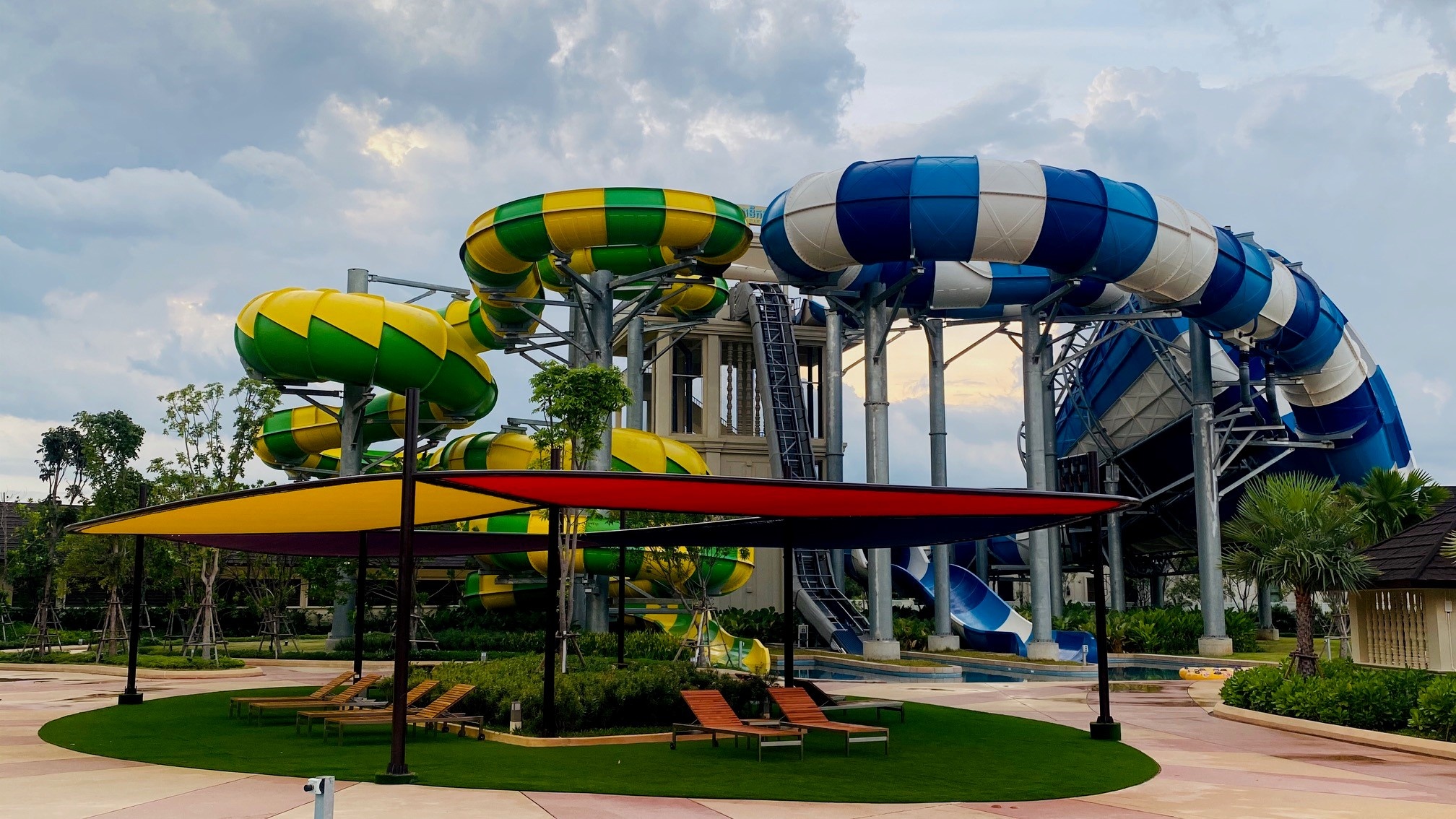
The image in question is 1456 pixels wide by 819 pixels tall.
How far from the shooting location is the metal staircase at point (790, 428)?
32.5 m

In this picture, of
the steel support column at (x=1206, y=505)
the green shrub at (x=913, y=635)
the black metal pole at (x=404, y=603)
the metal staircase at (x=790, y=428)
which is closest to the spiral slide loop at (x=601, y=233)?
the metal staircase at (x=790, y=428)

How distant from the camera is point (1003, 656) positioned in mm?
28875

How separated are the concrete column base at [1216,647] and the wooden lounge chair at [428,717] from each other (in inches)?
843

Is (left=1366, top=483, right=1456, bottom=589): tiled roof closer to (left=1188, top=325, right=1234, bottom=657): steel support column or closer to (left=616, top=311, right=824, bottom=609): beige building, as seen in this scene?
(left=1188, top=325, right=1234, bottom=657): steel support column

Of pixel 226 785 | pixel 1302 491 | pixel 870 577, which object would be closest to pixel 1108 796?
pixel 226 785

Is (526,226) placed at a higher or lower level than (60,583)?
higher

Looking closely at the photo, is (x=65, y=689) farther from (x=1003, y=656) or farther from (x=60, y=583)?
(x=1003, y=656)

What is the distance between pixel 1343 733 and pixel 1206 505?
15994mm

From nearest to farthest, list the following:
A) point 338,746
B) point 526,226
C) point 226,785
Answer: point 226,785, point 338,746, point 526,226

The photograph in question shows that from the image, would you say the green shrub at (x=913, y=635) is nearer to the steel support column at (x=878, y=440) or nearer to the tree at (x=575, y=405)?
the steel support column at (x=878, y=440)

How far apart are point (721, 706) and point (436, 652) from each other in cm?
1611

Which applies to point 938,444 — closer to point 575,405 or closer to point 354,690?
point 575,405

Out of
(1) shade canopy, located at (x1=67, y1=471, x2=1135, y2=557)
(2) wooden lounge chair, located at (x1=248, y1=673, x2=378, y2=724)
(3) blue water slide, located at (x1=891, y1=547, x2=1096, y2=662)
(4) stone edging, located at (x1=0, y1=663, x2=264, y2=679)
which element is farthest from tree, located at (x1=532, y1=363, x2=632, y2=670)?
(3) blue water slide, located at (x1=891, y1=547, x2=1096, y2=662)

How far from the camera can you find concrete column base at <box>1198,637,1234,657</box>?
29.7 metres
